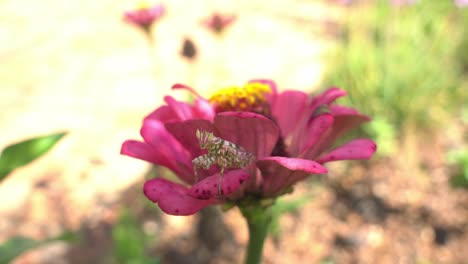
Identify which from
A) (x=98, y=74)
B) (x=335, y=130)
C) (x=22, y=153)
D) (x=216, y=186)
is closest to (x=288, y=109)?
(x=335, y=130)

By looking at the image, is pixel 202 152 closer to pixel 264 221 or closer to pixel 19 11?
pixel 264 221

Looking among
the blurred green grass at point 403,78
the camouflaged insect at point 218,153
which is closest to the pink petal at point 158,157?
the camouflaged insect at point 218,153

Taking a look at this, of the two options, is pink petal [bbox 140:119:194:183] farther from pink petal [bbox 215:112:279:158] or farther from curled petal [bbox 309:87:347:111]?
curled petal [bbox 309:87:347:111]

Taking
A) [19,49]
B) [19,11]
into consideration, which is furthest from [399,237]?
[19,11]

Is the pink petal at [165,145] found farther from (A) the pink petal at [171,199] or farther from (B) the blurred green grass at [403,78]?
(B) the blurred green grass at [403,78]

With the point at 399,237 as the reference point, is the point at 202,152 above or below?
above

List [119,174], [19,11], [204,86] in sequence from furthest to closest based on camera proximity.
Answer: [19,11], [204,86], [119,174]

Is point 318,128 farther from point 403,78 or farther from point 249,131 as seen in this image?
point 403,78
